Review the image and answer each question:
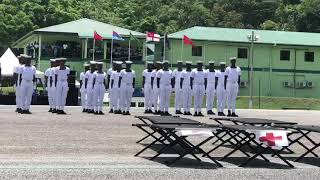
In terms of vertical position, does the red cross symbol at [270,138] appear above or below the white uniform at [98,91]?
below

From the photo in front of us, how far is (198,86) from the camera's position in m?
27.0

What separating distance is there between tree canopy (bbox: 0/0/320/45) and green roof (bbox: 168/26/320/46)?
20565 mm

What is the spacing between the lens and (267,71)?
62.2 m

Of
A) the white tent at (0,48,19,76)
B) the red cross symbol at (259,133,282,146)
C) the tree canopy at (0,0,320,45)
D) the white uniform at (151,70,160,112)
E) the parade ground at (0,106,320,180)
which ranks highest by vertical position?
the tree canopy at (0,0,320,45)

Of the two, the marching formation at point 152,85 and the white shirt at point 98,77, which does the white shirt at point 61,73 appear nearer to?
the marching formation at point 152,85

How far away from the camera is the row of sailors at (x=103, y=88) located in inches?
1043

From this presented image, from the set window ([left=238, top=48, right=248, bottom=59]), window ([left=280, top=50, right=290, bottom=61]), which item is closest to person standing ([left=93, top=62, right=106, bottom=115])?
window ([left=238, top=48, right=248, bottom=59])

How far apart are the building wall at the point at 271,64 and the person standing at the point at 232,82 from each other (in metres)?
32.6

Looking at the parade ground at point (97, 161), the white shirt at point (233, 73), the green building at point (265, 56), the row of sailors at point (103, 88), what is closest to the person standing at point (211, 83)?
the white shirt at point (233, 73)

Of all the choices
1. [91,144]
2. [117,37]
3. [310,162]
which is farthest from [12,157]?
[117,37]

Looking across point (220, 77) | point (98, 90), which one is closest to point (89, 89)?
point (98, 90)

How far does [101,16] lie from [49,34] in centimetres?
3910

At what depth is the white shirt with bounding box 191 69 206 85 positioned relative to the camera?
26812 mm

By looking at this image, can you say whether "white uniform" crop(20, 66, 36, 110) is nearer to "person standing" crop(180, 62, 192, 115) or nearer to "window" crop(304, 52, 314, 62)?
"person standing" crop(180, 62, 192, 115)
